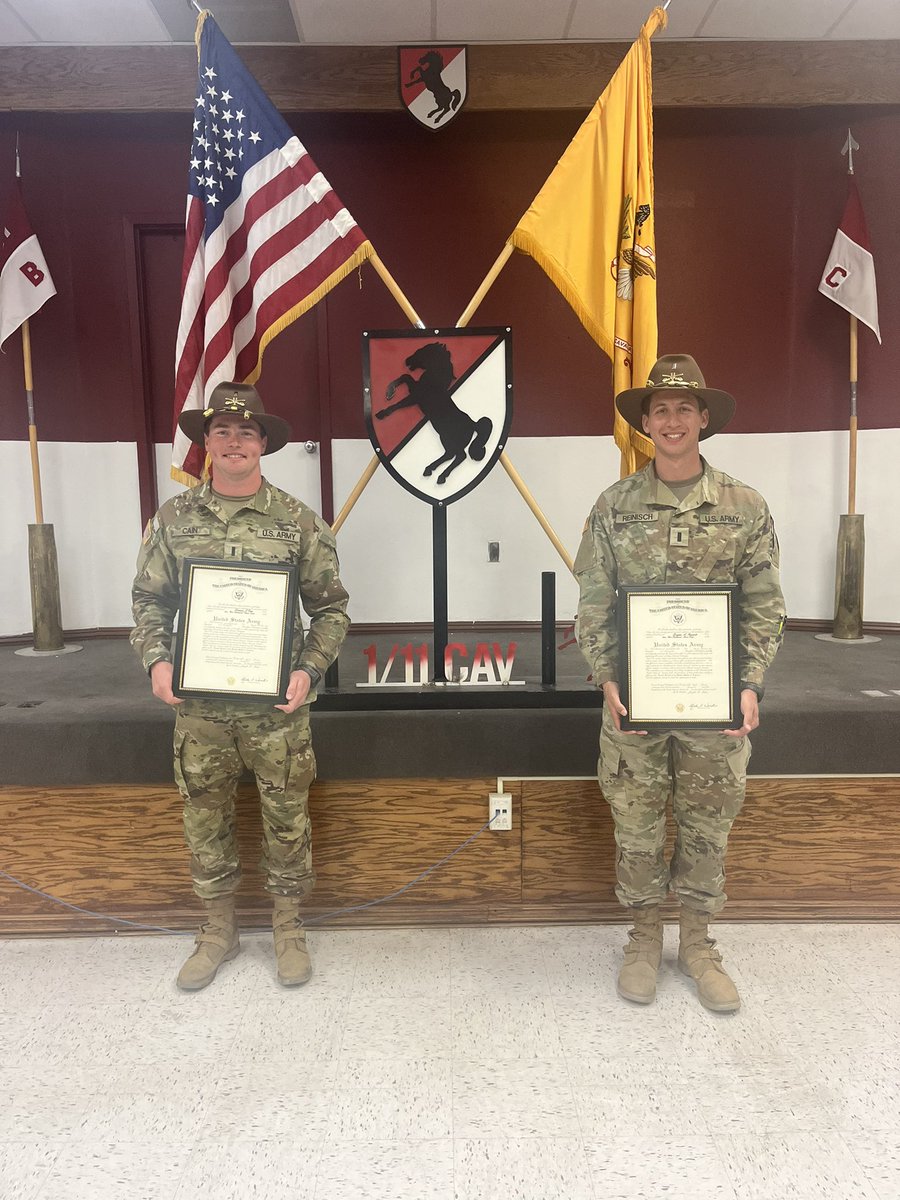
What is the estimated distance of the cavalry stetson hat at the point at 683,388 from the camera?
1789mm

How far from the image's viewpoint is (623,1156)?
142cm

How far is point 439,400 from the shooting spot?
239 cm

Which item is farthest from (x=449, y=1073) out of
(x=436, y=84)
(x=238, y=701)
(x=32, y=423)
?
(x=436, y=84)

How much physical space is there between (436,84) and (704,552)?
2.59m

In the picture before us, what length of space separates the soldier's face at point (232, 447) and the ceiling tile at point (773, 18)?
8.92ft

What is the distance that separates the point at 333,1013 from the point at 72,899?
0.90 metres

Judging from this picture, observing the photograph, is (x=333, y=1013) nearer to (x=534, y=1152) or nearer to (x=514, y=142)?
(x=534, y=1152)

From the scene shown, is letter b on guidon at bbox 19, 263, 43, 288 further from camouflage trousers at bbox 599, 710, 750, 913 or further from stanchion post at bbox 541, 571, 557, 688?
camouflage trousers at bbox 599, 710, 750, 913

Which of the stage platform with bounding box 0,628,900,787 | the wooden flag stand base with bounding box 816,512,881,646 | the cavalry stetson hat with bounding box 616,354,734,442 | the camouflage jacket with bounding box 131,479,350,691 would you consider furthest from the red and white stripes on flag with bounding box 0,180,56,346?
the wooden flag stand base with bounding box 816,512,881,646

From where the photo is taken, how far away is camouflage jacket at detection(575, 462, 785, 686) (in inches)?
71.1

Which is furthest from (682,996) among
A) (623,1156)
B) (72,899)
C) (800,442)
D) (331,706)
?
(800,442)

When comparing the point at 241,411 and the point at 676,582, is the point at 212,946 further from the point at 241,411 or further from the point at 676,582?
the point at 676,582

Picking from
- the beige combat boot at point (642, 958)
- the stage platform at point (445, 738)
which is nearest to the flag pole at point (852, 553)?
the stage platform at point (445, 738)

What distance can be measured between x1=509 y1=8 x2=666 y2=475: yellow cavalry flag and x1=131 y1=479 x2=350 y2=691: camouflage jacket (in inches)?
41.0
